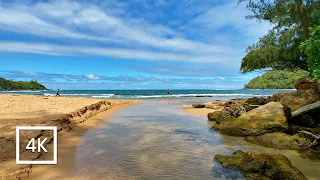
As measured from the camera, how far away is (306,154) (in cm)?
937

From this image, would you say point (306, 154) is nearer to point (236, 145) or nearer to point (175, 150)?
point (236, 145)

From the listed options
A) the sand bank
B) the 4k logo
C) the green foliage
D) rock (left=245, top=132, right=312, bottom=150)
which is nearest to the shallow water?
rock (left=245, top=132, right=312, bottom=150)

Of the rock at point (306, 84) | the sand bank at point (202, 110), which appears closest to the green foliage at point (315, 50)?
the rock at point (306, 84)

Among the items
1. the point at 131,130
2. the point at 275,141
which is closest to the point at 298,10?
the point at 275,141

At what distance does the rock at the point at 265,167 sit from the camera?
666cm

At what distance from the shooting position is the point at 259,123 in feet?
40.0

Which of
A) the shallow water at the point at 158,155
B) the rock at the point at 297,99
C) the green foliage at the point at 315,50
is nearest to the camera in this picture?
the shallow water at the point at 158,155

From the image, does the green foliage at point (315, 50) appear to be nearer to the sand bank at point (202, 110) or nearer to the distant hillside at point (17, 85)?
the sand bank at point (202, 110)

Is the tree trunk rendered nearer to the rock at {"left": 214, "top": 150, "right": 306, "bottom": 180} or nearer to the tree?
the tree

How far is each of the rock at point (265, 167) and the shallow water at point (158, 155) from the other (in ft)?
1.00

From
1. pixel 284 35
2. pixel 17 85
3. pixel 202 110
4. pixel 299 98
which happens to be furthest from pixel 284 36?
pixel 17 85

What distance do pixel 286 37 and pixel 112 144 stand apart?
16206 millimetres

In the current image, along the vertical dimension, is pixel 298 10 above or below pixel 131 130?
above

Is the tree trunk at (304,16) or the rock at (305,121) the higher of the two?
the tree trunk at (304,16)
